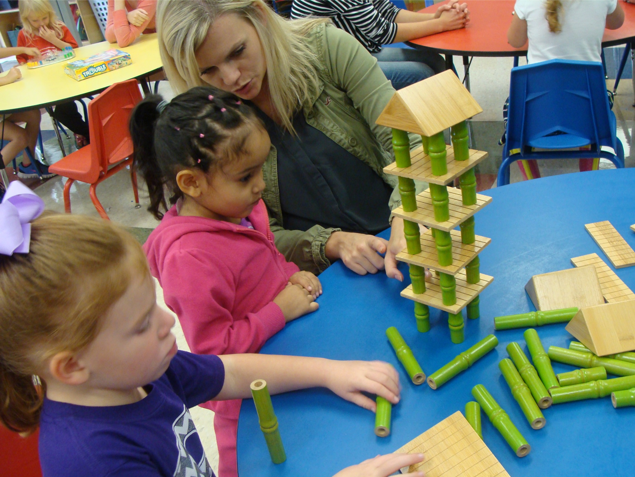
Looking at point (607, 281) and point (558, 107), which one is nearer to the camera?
point (607, 281)

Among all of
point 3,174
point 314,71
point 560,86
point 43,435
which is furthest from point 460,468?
point 3,174

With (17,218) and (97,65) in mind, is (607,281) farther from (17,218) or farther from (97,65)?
(97,65)

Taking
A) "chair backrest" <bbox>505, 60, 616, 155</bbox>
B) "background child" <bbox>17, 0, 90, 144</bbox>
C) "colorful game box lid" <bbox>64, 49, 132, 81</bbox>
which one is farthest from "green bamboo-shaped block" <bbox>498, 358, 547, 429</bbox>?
"background child" <bbox>17, 0, 90, 144</bbox>

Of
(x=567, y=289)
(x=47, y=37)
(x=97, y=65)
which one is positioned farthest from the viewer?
(x=47, y=37)

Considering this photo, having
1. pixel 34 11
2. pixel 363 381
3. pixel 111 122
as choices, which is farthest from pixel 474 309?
pixel 34 11

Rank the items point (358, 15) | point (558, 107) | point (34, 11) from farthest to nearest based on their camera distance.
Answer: point (34, 11), point (358, 15), point (558, 107)

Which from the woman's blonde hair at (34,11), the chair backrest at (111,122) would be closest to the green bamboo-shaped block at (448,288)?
the chair backrest at (111,122)

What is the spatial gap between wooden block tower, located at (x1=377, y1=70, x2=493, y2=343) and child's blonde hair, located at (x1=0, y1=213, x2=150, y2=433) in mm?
487

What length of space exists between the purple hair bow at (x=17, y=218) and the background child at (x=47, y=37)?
4.10 meters

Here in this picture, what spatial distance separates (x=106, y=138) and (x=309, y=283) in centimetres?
226

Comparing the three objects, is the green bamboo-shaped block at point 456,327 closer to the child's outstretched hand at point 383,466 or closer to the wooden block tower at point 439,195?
the wooden block tower at point 439,195

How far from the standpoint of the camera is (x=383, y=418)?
2.90ft

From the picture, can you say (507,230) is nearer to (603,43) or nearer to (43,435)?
(43,435)

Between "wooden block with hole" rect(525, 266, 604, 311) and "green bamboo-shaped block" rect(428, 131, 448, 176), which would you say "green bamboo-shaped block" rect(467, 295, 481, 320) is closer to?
"wooden block with hole" rect(525, 266, 604, 311)
